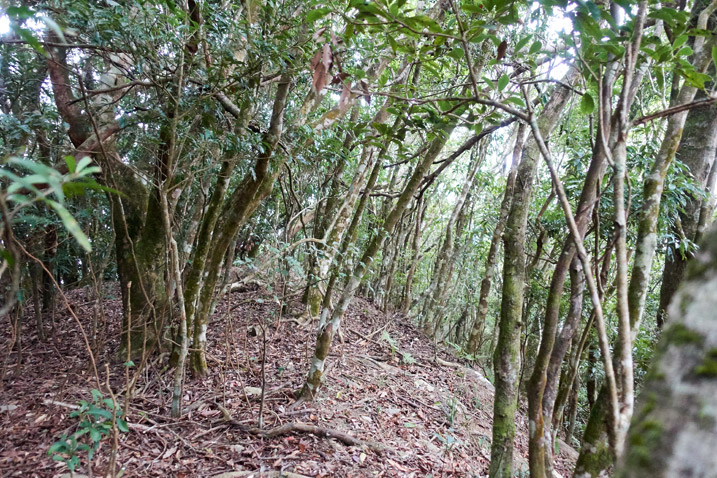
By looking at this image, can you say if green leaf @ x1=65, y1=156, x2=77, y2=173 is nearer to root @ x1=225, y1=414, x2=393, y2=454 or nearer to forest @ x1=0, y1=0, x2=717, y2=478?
forest @ x1=0, y1=0, x2=717, y2=478

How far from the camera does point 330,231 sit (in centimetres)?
562

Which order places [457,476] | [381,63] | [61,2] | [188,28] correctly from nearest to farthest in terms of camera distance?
[188,28]
[61,2]
[457,476]
[381,63]

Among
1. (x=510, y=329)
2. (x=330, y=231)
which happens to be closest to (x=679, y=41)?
(x=510, y=329)

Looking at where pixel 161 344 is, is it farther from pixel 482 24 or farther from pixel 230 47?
pixel 482 24

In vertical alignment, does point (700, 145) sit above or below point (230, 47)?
above

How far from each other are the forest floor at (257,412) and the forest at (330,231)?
0.09ft

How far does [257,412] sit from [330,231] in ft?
8.62

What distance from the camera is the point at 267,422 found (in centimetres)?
368

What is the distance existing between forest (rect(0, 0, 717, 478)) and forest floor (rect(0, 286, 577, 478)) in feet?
0.09

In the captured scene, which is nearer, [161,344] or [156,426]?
[156,426]

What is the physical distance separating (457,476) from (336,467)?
117 cm

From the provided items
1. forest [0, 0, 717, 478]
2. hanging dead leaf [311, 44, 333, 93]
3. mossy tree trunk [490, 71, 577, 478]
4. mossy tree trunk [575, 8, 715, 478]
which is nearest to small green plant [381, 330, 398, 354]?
forest [0, 0, 717, 478]

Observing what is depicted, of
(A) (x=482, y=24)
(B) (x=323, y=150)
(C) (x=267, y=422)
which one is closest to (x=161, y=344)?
(C) (x=267, y=422)

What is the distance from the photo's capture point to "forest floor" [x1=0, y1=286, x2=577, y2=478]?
3.19 m
